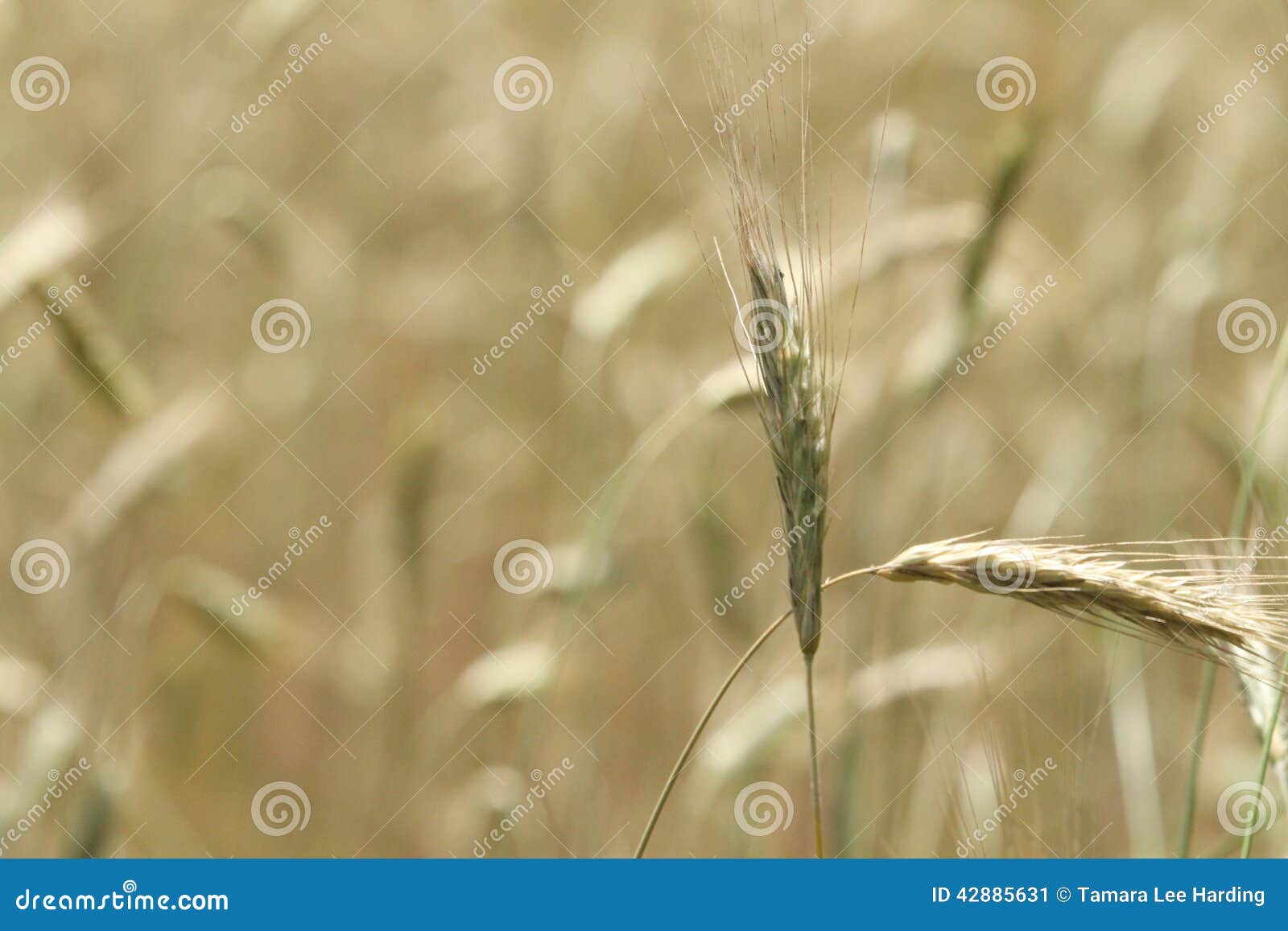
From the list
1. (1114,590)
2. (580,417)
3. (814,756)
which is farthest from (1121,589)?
(580,417)

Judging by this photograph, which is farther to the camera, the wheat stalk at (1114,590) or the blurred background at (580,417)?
the blurred background at (580,417)

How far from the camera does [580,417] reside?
5.71ft

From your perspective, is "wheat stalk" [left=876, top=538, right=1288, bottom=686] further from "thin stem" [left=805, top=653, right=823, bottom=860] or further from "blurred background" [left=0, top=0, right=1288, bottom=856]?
"blurred background" [left=0, top=0, right=1288, bottom=856]

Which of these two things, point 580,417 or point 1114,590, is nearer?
point 1114,590

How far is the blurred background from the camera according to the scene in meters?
1.46

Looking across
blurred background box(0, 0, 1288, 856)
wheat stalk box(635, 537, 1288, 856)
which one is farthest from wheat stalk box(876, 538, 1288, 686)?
blurred background box(0, 0, 1288, 856)

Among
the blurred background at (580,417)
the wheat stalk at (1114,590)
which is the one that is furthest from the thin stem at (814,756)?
the blurred background at (580,417)

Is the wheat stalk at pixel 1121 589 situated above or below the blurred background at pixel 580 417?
below

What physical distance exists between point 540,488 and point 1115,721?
4.56 ft

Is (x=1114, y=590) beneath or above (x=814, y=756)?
above

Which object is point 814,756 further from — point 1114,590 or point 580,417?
point 580,417

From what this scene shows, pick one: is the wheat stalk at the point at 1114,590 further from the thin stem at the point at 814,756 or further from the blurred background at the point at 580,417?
the blurred background at the point at 580,417

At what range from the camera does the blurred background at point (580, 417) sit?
4.79ft

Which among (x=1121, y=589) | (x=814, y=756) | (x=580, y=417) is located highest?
(x=580, y=417)
